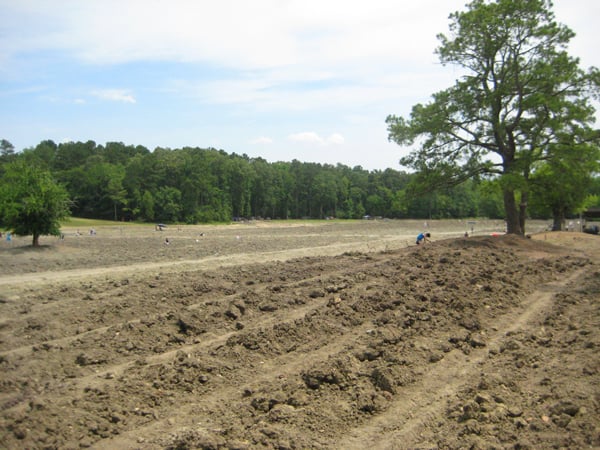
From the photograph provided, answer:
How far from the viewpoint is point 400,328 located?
882 cm

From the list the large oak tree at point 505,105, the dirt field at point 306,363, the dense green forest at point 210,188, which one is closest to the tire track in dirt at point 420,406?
the dirt field at point 306,363

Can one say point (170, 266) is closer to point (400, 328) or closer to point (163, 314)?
point (163, 314)

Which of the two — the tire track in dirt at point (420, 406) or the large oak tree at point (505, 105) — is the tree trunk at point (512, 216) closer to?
the large oak tree at point (505, 105)

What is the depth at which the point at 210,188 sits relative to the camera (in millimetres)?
99875

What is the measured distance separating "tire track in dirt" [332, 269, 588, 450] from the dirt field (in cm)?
3

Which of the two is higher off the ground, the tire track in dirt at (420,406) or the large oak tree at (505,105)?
the large oak tree at (505,105)

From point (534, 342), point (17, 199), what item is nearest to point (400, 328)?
point (534, 342)

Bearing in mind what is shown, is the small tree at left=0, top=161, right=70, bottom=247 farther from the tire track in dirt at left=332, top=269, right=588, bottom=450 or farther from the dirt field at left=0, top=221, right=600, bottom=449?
the tire track in dirt at left=332, top=269, right=588, bottom=450

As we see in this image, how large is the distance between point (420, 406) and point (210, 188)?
317 ft

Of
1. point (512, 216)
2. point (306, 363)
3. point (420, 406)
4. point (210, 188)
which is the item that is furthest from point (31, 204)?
point (210, 188)

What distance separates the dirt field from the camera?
17.7 feet

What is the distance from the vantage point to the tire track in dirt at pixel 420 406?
5250 mm

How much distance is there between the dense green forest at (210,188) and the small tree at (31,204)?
4333cm

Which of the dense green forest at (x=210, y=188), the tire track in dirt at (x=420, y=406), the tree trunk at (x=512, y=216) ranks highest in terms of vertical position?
the dense green forest at (x=210, y=188)
